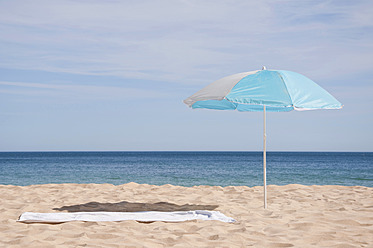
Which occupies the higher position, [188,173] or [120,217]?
[120,217]

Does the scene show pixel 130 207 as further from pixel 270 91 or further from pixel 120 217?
pixel 270 91

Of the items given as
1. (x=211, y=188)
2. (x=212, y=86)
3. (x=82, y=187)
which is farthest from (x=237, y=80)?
(x=82, y=187)

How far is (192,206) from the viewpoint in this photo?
284 inches

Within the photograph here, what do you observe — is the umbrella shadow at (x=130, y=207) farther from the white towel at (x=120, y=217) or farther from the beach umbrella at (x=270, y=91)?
the beach umbrella at (x=270, y=91)

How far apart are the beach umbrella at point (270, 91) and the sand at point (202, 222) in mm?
1636

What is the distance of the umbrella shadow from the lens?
687 centimetres

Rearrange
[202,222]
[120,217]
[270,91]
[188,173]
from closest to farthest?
1. [202,222]
2. [270,91]
3. [120,217]
4. [188,173]

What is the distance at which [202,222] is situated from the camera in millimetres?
5512

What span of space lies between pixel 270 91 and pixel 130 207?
3265mm

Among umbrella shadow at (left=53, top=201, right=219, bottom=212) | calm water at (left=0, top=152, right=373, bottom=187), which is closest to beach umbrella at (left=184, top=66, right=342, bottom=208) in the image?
umbrella shadow at (left=53, top=201, right=219, bottom=212)

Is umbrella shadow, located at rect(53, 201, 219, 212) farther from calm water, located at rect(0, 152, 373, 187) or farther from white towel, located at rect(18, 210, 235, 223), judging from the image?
calm water, located at rect(0, 152, 373, 187)

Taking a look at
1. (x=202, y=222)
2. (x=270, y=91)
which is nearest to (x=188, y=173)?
(x=202, y=222)

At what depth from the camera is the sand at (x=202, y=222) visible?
458 centimetres

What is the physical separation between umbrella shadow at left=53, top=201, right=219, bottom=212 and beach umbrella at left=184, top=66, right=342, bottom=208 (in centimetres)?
193
